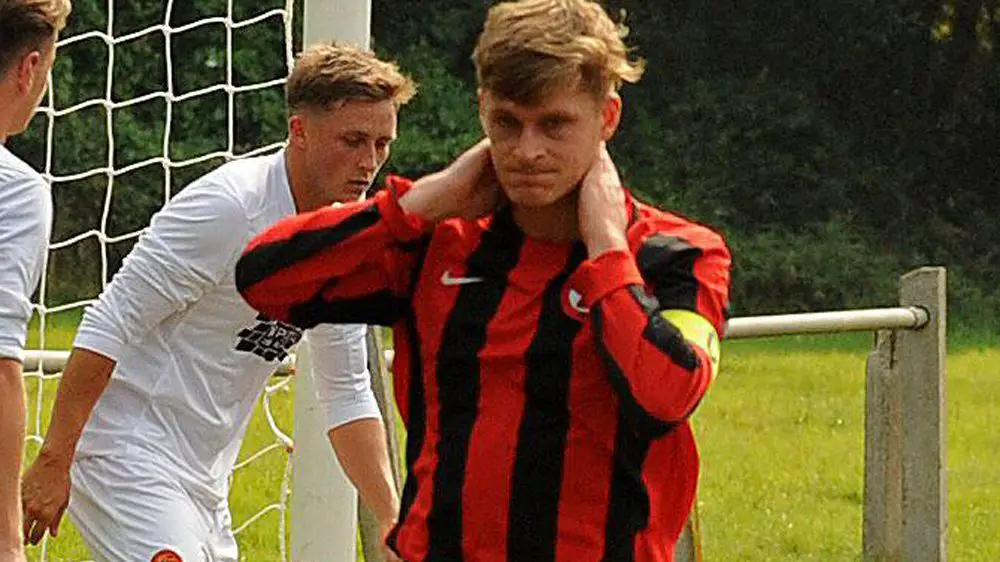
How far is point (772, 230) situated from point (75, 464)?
16.6 m

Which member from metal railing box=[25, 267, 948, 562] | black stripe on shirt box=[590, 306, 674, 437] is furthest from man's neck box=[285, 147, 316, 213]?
metal railing box=[25, 267, 948, 562]

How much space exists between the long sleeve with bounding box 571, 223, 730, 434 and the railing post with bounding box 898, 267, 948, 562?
14.9 ft

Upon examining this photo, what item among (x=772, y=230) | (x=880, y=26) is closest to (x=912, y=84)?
(x=880, y=26)

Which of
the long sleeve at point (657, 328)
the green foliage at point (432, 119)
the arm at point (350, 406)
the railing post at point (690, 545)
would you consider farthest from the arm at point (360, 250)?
the green foliage at point (432, 119)

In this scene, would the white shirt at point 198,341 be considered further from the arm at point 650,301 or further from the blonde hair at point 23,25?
the arm at point 650,301

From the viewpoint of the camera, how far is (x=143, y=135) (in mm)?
13789

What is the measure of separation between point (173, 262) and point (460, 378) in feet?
4.11

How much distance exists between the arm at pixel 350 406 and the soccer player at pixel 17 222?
3.18ft

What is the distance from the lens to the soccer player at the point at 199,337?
14.1ft

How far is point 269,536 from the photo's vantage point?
26.3 feet

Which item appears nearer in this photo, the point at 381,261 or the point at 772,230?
the point at 381,261

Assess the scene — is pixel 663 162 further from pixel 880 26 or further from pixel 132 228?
pixel 132 228

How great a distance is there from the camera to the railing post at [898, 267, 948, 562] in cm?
757

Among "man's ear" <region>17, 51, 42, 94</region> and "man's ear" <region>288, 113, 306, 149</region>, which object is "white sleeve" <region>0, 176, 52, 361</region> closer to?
"man's ear" <region>17, 51, 42, 94</region>
